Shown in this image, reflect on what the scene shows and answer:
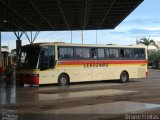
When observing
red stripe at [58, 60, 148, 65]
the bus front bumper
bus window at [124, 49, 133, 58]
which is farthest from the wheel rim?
bus window at [124, 49, 133, 58]

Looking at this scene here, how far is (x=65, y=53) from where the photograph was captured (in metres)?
29.9

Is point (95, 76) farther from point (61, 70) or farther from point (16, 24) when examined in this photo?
point (16, 24)

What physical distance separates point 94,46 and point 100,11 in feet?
35.9

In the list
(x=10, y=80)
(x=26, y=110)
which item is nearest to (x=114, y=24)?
(x=10, y=80)

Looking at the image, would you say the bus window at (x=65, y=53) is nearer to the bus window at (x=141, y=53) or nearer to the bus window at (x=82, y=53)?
the bus window at (x=82, y=53)

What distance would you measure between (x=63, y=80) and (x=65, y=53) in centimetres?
177

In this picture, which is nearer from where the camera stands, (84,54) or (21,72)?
(21,72)

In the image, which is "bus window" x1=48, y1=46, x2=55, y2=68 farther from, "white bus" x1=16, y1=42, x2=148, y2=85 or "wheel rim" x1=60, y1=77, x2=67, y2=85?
"wheel rim" x1=60, y1=77, x2=67, y2=85

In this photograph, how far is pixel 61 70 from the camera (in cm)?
2944

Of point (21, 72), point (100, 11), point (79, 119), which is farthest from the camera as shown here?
point (100, 11)

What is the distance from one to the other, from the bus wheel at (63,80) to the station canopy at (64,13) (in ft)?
27.7

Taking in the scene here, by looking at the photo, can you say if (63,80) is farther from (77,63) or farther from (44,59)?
(44,59)

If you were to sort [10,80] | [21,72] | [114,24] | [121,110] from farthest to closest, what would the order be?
[114,24] → [10,80] → [21,72] → [121,110]

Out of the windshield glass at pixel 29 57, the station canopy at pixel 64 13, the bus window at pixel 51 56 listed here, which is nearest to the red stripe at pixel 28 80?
the windshield glass at pixel 29 57
